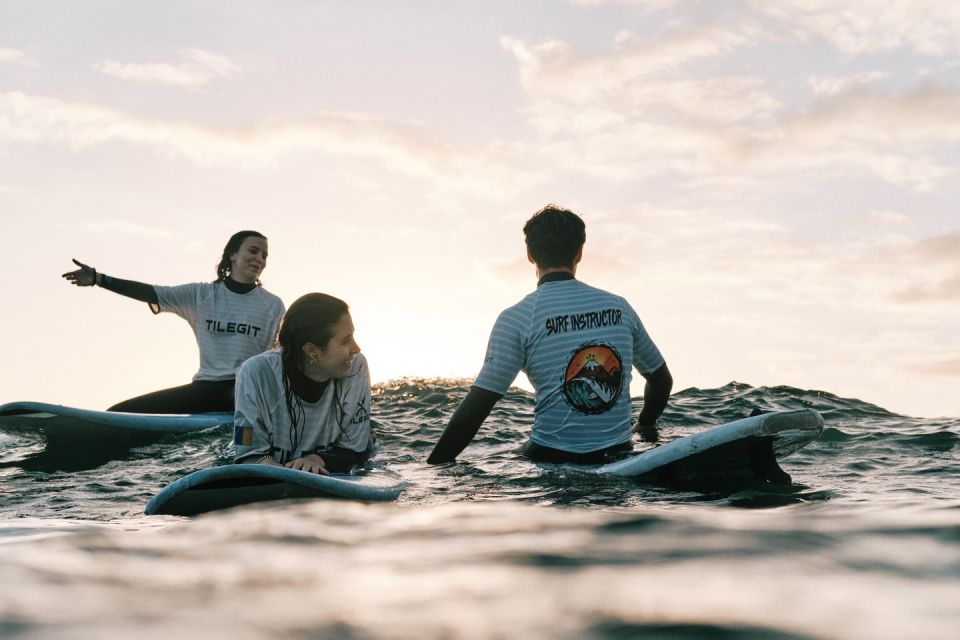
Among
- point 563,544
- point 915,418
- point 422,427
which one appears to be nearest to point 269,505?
point 563,544

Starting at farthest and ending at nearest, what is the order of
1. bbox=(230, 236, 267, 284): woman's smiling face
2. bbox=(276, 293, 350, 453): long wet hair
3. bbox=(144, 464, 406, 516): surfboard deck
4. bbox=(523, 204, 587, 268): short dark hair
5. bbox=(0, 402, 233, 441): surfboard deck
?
bbox=(230, 236, 267, 284): woman's smiling face < bbox=(0, 402, 233, 441): surfboard deck < bbox=(523, 204, 587, 268): short dark hair < bbox=(276, 293, 350, 453): long wet hair < bbox=(144, 464, 406, 516): surfboard deck

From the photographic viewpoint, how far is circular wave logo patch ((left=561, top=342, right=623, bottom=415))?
5.70 m

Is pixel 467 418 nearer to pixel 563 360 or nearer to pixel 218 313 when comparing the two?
pixel 563 360

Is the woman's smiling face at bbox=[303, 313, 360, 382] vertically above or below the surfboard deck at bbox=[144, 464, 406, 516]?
above

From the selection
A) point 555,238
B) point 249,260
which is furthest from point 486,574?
point 249,260

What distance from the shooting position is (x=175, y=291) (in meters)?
9.70

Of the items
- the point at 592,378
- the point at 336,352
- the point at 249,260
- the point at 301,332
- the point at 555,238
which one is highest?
the point at 249,260

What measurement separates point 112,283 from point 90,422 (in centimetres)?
163

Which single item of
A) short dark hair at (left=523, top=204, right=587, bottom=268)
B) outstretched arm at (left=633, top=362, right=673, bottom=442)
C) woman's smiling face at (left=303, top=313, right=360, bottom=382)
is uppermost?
short dark hair at (left=523, top=204, right=587, bottom=268)

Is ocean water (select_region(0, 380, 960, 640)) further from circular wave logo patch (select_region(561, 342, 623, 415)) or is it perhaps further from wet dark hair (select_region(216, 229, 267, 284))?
wet dark hair (select_region(216, 229, 267, 284))

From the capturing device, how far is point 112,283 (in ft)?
31.6

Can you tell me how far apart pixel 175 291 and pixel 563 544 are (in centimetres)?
837

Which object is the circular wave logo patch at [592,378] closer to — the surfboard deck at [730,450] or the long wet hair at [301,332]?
the surfboard deck at [730,450]

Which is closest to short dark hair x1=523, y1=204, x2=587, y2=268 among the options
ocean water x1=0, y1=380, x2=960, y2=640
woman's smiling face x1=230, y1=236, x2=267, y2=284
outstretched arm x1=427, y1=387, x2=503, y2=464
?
outstretched arm x1=427, y1=387, x2=503, y2=464
